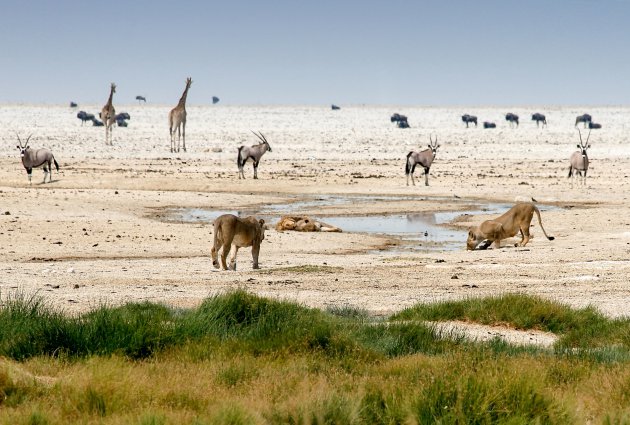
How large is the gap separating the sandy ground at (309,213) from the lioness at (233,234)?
0.33m

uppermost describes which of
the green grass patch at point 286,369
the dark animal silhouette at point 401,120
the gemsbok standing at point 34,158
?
the dark animal silhouette at point 401,120

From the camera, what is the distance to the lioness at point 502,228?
19.6 m

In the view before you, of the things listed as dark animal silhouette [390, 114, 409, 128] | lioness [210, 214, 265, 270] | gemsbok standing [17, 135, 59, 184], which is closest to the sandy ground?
lioness [210, 214, 265, 270]

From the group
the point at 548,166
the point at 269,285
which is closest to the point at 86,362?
the point at 269,285

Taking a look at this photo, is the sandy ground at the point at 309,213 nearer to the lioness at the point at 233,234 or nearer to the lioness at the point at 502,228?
the lioness at the point at 233,234

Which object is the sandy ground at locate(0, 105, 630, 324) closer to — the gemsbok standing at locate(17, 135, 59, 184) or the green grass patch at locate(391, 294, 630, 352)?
the green grass patch at locate(391, 294, 630, 352)

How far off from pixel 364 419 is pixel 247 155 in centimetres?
3262

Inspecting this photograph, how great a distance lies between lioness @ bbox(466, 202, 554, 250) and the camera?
19594 mm

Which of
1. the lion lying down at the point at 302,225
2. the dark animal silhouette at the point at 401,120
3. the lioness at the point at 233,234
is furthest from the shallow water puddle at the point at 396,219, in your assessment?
the dark animal silhouette at the point at 401,120

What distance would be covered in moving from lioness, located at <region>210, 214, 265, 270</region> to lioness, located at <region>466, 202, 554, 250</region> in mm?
5277

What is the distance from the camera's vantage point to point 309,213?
26.9 metres

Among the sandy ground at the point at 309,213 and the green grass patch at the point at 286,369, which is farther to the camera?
the sandy ground at the point at 309,213

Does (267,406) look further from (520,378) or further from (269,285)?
(269,285)

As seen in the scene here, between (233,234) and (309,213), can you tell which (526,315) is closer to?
(233,234)
